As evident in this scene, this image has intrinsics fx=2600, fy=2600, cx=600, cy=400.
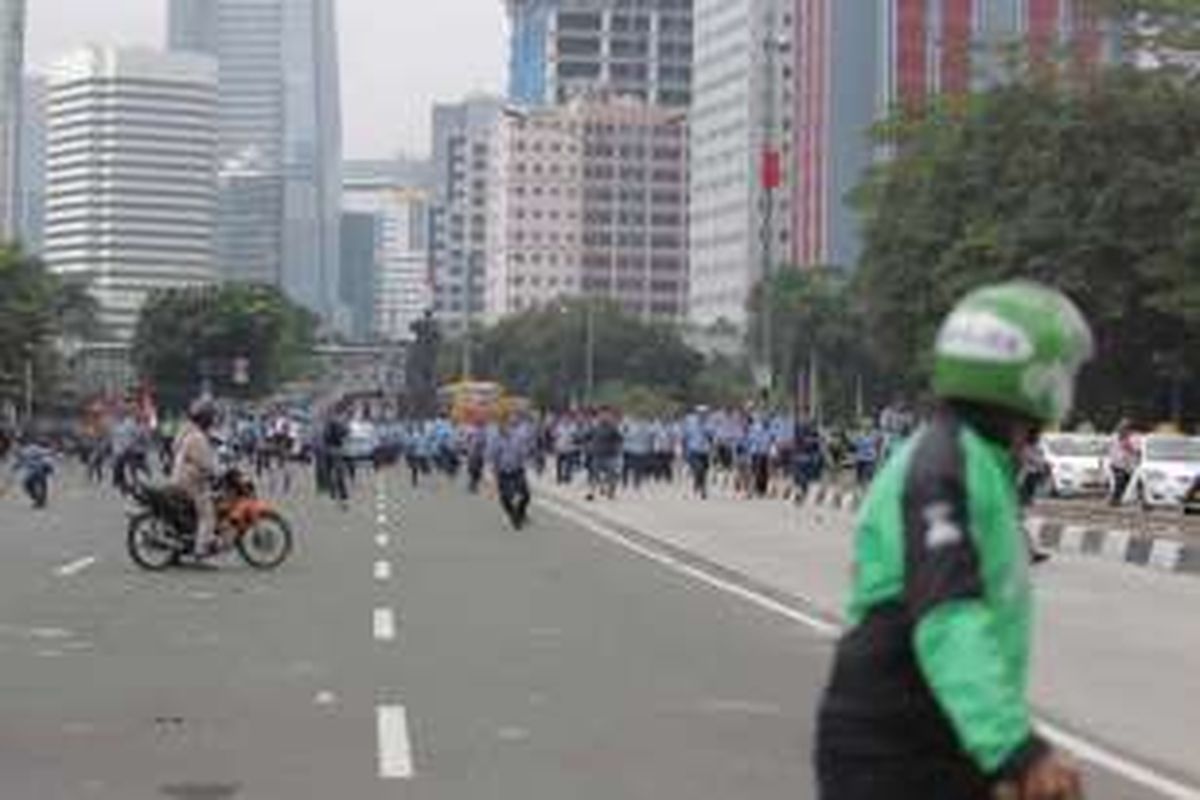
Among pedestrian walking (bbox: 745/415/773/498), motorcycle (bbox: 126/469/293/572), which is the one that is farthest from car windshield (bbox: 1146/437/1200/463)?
motorcycle (bbox: 126/469/293/572)

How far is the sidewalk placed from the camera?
13711 millimetres

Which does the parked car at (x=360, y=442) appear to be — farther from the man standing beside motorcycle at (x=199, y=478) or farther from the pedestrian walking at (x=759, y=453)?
the man standing beside motorcycle at (x=199, y=478)

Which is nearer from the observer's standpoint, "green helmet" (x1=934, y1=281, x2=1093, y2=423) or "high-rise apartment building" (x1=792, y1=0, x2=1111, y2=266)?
"green helmet" (x1=934, y1=281, x2=1093, y2=423)

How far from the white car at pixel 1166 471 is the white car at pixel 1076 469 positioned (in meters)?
5.08

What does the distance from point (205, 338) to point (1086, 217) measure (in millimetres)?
85664

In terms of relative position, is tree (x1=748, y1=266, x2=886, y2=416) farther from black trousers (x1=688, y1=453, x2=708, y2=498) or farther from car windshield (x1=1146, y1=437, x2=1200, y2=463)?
car windshield (x1=1146, y1=437, x2=1200, y2=463)

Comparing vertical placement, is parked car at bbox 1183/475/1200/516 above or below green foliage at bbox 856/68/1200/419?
below

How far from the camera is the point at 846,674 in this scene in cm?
466

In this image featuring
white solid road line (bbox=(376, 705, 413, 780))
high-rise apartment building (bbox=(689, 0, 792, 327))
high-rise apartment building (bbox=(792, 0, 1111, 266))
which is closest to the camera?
white solid road line (bbox=(376, 705, 413, 780))

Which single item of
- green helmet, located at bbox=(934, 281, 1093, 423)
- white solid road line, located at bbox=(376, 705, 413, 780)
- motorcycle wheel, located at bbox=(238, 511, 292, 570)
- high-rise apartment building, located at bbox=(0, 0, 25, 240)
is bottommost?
white solid road line, located at bbox=(376, 705, 413, 780)

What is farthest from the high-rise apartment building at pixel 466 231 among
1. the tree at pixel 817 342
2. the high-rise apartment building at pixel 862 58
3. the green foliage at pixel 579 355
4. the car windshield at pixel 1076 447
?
the car windshield at pixel 1076 447

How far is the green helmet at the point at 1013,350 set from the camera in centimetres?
454

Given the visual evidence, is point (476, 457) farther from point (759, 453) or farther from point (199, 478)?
point (199, 478)

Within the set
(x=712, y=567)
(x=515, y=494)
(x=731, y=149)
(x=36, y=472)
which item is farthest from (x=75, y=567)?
(x=731, y=149)
